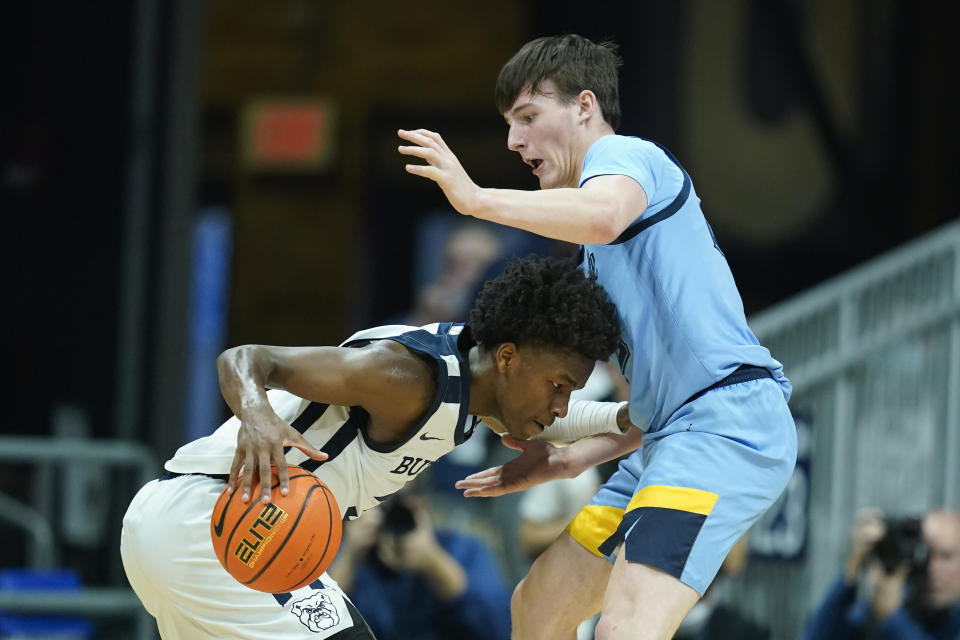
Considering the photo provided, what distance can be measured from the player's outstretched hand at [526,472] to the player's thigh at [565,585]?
205 millimetres

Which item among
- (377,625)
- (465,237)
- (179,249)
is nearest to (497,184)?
(465,237)

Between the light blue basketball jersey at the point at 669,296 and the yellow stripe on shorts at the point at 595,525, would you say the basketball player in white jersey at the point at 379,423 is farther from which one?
the yellow stripe on shorts at the point at 595,525

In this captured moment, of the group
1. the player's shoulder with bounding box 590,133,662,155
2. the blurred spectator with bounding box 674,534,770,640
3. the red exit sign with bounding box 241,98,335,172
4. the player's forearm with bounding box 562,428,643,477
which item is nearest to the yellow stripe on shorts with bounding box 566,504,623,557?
the player's forearm with bounding box 562,428,643,477

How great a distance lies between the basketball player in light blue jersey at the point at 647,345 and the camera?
3752 mm

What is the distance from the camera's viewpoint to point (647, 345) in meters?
4.02

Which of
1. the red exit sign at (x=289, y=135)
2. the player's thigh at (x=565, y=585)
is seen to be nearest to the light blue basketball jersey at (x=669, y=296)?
the player's thigh at (x=565, y=585)

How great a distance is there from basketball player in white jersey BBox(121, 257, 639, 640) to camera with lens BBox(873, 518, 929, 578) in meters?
2.43

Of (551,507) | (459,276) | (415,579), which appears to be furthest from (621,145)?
(459,276)

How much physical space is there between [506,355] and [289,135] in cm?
715

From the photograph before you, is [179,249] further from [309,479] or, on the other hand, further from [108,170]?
[309,479]

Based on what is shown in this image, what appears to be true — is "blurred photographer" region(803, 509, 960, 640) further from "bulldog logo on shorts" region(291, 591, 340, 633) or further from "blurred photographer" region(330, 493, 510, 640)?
"bulldog logo on shorts" region(291, 591, 340, 633)

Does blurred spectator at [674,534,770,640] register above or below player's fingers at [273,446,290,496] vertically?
below

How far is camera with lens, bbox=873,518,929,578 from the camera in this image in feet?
19.6

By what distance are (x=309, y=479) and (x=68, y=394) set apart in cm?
571
